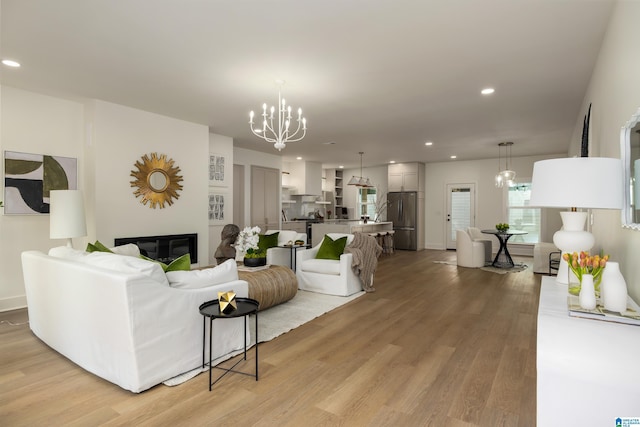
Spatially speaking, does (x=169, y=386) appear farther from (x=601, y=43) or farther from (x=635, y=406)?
(x=601, y=43)

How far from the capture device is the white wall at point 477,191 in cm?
909

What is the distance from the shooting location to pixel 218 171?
674 centimetres

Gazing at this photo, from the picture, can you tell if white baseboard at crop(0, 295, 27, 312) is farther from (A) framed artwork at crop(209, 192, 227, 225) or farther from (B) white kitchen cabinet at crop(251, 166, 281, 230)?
(B) white kitchen cabinet at crop(251, 166, 281, 230)

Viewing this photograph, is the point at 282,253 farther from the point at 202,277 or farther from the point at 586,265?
the point at 586,265

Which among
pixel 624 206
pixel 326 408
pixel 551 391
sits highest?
pixel 624 206

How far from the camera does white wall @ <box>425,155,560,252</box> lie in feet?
29.8

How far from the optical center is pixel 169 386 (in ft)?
7.71

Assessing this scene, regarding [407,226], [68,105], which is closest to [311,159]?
[407,226]

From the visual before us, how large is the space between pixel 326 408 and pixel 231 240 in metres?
3.05

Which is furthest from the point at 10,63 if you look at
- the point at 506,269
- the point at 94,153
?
the point at 506,269

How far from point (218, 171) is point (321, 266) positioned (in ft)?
10.1

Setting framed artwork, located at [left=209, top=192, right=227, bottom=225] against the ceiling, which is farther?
framed artwork, located at [left=209, top=192, right=227, bottom=225]

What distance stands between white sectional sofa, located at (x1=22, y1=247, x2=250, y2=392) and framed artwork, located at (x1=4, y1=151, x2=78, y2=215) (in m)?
1.90

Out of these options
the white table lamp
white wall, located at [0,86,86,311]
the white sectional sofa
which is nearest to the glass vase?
the white sectional sofa
